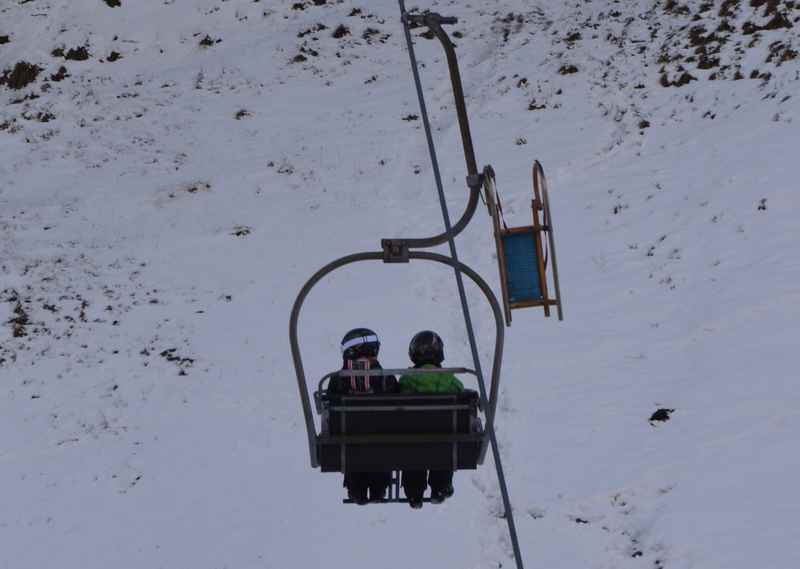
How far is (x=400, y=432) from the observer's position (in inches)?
212

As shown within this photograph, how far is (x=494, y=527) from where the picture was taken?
812cm

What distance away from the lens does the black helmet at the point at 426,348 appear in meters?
5.97

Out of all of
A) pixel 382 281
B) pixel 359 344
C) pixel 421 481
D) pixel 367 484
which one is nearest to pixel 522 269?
pixel 359 344

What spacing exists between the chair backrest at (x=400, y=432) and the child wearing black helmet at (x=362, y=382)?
0.38 m

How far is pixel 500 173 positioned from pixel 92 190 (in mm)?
8433

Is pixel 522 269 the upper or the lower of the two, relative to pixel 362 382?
upper

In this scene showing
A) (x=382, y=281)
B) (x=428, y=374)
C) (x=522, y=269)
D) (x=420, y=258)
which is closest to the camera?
(x=420, y=258)

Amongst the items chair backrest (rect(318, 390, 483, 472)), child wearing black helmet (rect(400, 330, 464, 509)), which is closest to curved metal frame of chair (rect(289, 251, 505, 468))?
chair backrest (rect(318, 390, 483, 472))

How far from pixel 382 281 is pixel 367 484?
773 centimetres

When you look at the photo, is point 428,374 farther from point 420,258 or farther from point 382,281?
point 382,281

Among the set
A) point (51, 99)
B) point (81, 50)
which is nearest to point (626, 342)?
point (51, 99)

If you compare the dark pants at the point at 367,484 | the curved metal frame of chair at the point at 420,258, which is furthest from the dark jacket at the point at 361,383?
the dark pants at the point at 367,484

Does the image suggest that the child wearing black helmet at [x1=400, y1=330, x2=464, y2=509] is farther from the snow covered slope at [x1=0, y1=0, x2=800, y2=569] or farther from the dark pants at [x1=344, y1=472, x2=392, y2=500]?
the snow covered slope at [x1=0, y1=0, x2=800, y2=569]

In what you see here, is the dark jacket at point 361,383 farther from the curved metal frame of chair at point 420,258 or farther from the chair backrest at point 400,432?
the curved metal frame of chair at point 420,258
